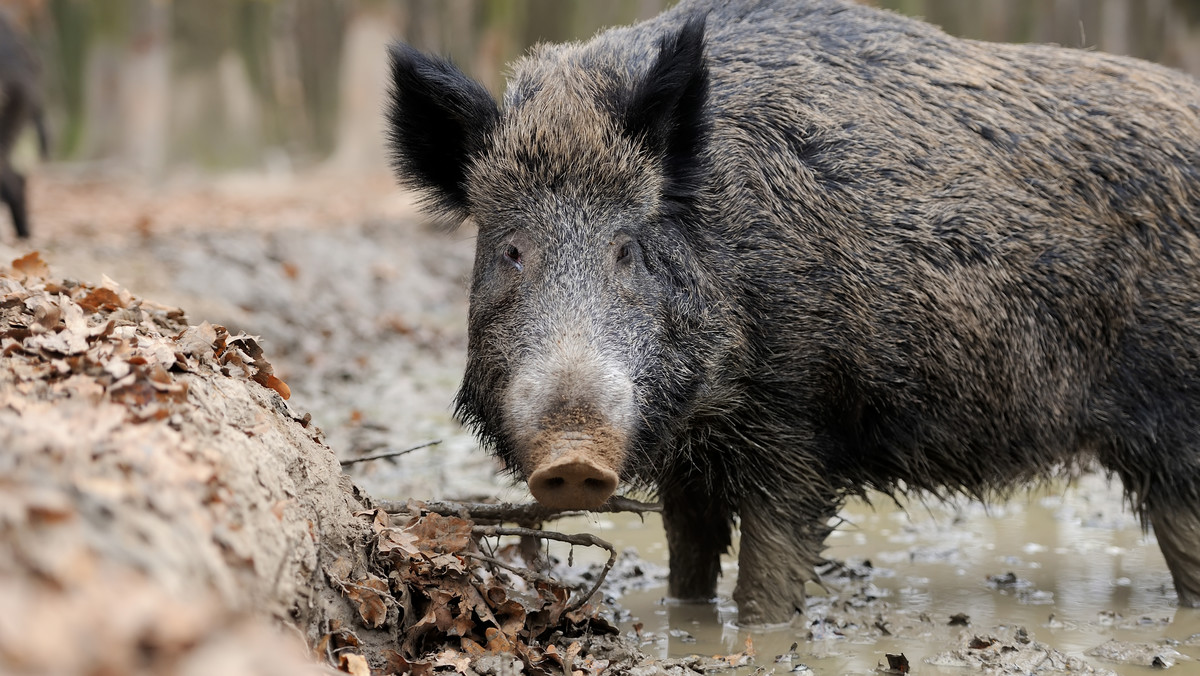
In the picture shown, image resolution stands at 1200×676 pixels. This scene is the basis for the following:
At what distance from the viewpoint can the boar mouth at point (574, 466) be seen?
13.0ft

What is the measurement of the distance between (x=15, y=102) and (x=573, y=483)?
12.1 m

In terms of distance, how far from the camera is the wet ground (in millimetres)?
5016

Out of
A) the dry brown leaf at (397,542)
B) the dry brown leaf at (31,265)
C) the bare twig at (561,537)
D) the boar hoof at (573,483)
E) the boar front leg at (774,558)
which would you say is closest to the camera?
the boar hoof at (573,483)

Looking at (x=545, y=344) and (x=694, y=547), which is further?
(x=694, y=547)

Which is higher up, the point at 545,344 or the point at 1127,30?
the point at 1127,30

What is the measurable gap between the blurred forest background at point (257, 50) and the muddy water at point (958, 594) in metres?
14.2

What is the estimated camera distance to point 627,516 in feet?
23.9

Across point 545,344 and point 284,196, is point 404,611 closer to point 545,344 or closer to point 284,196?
point 545,344

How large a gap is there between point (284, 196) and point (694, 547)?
58.7ft

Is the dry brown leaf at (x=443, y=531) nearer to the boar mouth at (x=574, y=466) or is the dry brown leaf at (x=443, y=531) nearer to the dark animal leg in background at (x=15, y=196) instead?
the boar mouth at (x=574, y=466)

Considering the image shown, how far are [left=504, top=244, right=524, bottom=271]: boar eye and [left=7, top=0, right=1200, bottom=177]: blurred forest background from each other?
16951 mm

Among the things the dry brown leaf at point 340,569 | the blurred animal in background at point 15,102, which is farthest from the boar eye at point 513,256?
the blurred animal in background at point 15,102

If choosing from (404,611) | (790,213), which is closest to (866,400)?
(790,213)

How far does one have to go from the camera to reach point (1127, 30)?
23156mm
